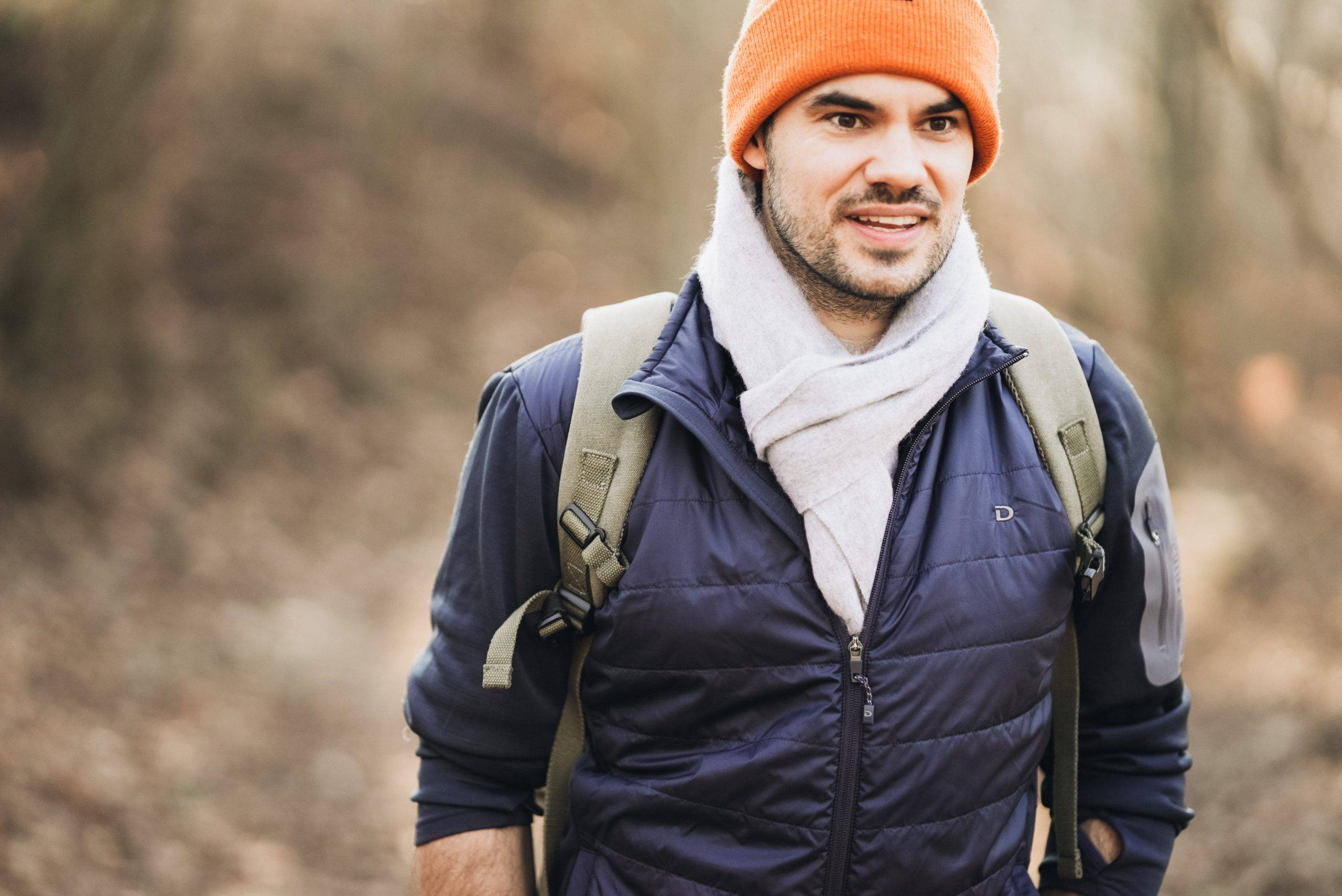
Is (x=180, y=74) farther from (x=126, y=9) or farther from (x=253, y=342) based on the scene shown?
(x=253, y=342)

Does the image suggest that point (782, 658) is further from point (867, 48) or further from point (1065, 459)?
point (867, 48)

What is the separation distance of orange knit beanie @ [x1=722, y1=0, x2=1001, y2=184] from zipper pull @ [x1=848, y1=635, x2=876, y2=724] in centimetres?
100

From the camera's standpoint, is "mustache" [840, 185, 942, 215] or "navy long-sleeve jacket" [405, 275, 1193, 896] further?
"mustache" [840, 185, 942, 215]

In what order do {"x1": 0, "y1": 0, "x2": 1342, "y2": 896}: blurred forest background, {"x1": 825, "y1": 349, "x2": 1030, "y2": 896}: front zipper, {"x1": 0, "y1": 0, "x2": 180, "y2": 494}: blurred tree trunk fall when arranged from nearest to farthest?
1. {"x1": 825, "y1": 349, "x2": 1030, "y2": 896}: front zipper
2. {"x1": 0, "y1": 0, "x2": 1342, "y2": 896}: blurred forest background
3. {"x1": 0, "y1": 0, "x2": 180, "y2": 494}: blurred tree trunk

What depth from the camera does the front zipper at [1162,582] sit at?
1991 mm

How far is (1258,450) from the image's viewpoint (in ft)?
24.1

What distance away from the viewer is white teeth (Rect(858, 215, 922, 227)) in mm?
1877

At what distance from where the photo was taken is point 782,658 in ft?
5.56

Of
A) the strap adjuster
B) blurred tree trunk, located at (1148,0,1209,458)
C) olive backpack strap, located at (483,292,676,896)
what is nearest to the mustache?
olive backpack strap, located at (483,292,676,896)

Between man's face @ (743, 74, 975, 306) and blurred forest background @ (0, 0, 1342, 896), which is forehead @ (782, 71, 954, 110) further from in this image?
blurred forest background @ (0, 0, 1342, 896)

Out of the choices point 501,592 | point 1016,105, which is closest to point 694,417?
point 501,592

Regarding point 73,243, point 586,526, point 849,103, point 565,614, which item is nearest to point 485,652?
point 565,614

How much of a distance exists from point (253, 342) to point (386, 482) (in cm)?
190

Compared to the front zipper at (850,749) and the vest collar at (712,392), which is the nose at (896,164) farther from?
the front zipper at (850,749)
